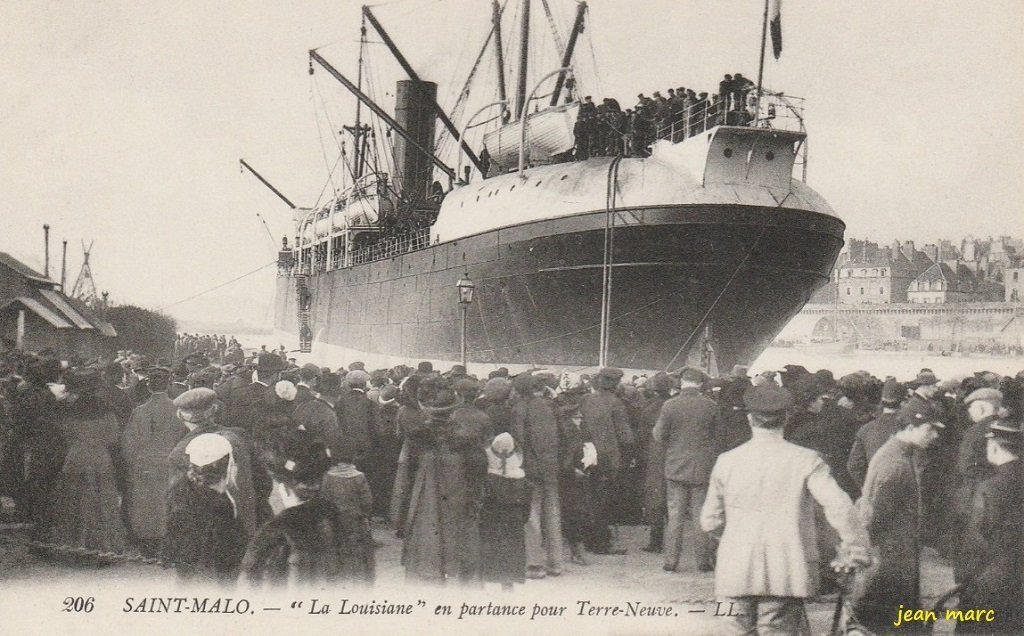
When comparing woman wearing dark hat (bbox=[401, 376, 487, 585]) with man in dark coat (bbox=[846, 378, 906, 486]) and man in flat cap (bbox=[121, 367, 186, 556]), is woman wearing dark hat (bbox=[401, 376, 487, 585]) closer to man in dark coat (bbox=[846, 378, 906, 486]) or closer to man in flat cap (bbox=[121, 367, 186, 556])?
man in flat cap (bbox=[121, 367, 186, 556])

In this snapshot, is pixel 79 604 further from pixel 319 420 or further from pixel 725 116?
pixel 725 116

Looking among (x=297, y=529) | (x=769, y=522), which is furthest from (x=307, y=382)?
(x=769, y=522)

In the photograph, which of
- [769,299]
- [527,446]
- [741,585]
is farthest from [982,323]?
[741,585]

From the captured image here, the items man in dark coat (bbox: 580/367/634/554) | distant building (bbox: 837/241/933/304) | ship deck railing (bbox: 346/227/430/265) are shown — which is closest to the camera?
man in dark coat (bbox: 580/367/634/554)

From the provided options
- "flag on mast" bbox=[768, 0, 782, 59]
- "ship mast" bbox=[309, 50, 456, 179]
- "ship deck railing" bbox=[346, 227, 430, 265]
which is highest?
"ship mast" bbox=[309, 50, 456, 179]

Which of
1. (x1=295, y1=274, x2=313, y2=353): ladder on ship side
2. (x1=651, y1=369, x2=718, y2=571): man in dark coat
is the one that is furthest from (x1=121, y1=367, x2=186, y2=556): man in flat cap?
(x1=295, y1=274, x2=313, y2=353): ladder on ship side

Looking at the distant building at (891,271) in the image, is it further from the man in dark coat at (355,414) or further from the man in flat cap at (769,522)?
the man in flat cap at (769,522)
